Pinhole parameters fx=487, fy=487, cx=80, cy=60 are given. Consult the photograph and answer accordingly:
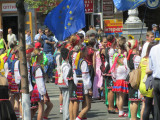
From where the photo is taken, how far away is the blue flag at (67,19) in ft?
38.6

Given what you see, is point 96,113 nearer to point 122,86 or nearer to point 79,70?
point 122,86

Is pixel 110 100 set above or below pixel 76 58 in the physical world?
below

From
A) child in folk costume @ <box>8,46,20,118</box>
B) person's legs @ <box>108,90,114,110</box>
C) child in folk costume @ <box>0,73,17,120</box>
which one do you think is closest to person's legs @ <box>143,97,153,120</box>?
child in folk costume @ <box>0,73,17,120</box>

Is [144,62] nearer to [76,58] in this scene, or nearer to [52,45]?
[76,58]

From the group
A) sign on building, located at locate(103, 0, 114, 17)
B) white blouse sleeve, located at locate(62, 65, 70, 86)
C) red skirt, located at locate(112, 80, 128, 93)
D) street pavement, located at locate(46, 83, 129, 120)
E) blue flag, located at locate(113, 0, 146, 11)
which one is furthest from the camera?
sign on building, located at locate(103, 0, 114, 17)

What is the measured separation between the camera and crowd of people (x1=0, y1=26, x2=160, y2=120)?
27.3ft

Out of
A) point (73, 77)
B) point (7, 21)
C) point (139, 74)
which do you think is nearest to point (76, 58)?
point (73, 77)

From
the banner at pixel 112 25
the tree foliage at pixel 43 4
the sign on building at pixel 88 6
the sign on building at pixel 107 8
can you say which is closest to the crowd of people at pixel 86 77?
the tree foliage at pixel 43 4

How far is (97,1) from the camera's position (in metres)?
29.0

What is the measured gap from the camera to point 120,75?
1113cm

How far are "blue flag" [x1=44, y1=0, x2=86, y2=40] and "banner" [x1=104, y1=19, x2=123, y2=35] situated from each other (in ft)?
53.4

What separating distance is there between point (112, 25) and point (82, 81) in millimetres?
19372

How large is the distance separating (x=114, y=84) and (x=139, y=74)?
102 inches

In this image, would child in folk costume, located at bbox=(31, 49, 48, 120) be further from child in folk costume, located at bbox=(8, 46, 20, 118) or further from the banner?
the banner
